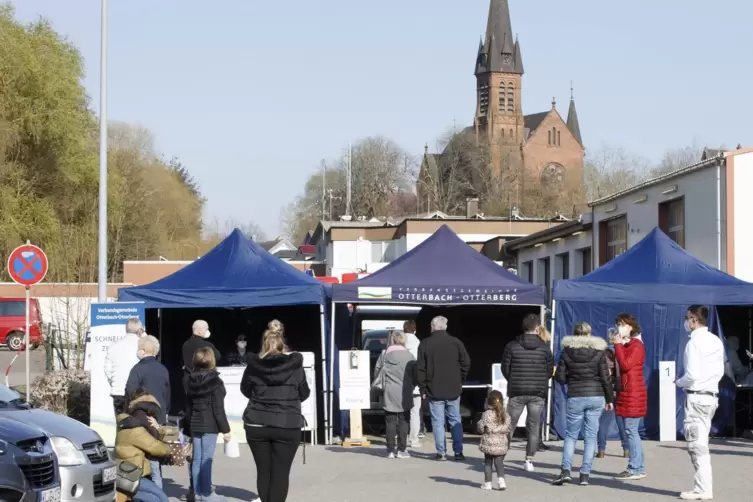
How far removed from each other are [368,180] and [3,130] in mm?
60881

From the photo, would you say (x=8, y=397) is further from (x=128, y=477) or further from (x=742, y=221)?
(x=742, y=221)

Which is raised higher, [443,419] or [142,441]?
[142,441]

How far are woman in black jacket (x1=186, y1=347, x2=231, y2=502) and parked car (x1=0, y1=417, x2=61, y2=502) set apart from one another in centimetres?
179

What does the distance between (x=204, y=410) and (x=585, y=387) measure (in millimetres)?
4324

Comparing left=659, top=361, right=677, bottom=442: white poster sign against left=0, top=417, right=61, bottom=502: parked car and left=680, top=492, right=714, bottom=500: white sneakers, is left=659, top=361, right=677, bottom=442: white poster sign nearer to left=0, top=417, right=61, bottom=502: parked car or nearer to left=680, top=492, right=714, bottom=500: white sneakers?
left=680, top=492, right=714, bottom=500: white sneakers

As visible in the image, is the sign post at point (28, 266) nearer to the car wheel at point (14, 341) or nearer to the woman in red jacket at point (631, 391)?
the woman in red jacket at point (631, 391)

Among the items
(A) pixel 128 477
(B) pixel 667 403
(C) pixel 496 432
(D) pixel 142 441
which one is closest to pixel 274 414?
(D) pixel 142 441

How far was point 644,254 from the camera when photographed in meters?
18.7

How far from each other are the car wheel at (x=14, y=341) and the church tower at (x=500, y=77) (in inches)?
3722

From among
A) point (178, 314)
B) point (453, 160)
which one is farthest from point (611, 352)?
point (453, 160)

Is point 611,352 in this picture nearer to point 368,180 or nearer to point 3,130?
point 3,130

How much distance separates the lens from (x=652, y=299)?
17672 mm

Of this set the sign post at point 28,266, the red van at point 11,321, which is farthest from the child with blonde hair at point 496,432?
the red van at point 11,321

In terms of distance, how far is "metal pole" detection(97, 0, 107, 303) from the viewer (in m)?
19.7
